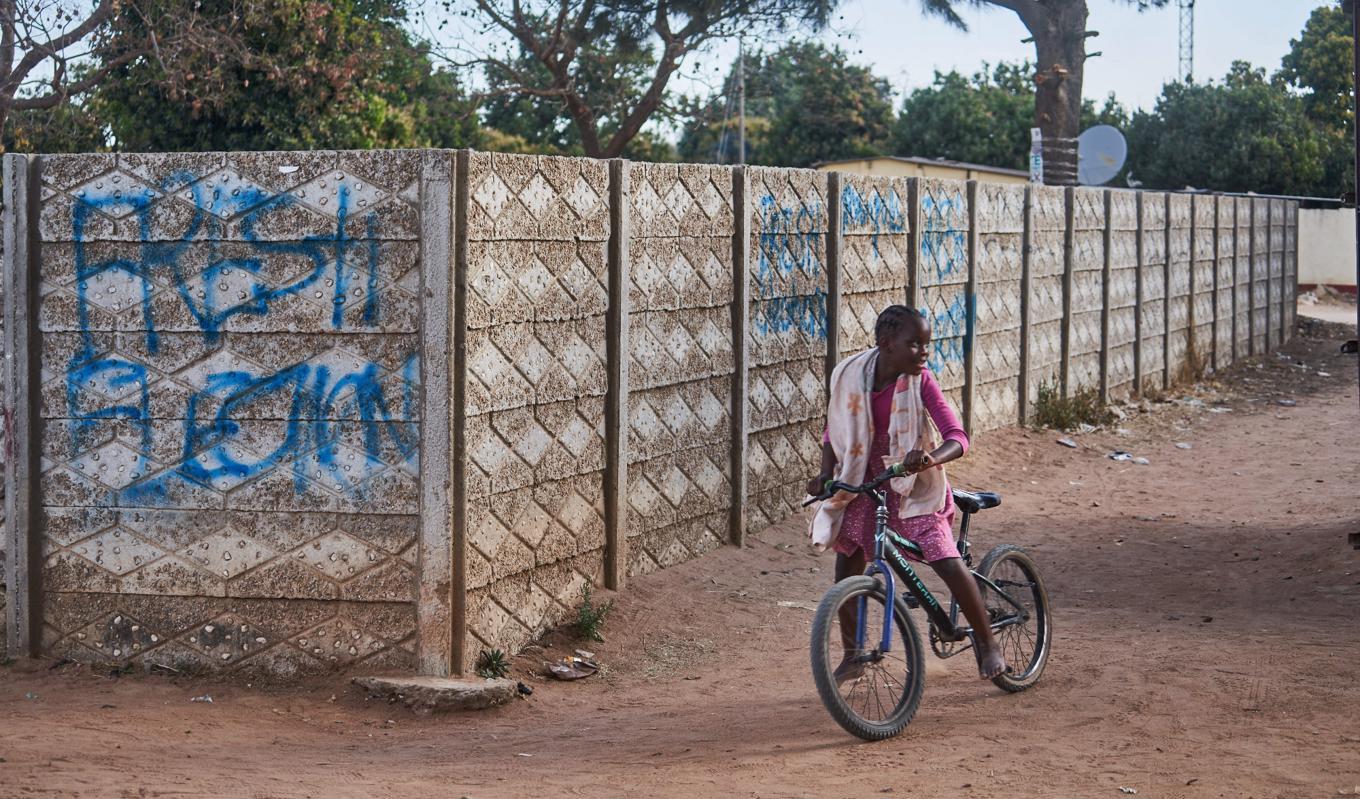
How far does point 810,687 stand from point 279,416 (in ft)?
8.17

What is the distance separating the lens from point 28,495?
621 centimetres

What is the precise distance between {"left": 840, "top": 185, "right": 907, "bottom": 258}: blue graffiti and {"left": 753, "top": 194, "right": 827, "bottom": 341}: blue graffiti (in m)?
0.38

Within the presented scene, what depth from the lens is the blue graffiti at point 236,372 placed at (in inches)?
234

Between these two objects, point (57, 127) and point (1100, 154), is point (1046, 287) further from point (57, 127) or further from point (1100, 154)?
point (57, 127)

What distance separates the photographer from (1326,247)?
31.6 metres

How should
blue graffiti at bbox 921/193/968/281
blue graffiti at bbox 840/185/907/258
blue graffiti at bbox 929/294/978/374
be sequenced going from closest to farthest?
blue graffiti at bbox 840/185/907/258, blue graffiti at bbox 921/193/968/281, blue graffiti at bbox 929/294/978/374

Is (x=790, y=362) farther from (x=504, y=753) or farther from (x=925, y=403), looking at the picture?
(x=504, y=753)

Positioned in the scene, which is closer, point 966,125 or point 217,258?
point 217,258

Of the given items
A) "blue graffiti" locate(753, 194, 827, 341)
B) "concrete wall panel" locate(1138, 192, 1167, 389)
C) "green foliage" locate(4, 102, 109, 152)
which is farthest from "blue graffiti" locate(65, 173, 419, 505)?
"concrete wall panel" locate(1138, 192, 1167, 389)

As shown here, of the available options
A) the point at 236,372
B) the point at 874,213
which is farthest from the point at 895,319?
the point at 874,213

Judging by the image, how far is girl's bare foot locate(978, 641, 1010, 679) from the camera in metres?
5.59

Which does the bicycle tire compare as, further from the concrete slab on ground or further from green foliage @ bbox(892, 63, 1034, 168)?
green foliage @ bbox(892, 63, 1034, 168)

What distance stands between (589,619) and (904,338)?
234cm

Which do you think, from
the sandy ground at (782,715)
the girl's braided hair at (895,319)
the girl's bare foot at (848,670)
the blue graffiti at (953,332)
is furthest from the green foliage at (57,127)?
the girl's bare foot at (848,670)
